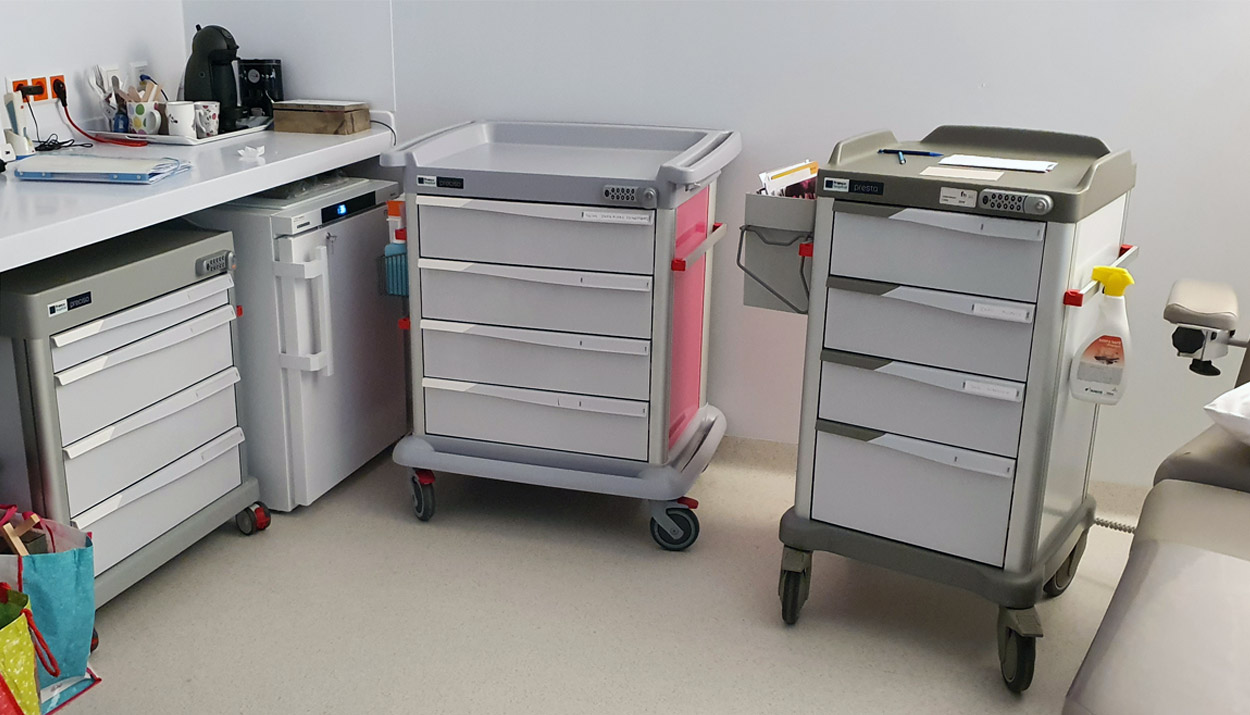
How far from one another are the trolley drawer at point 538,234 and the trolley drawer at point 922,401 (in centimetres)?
55

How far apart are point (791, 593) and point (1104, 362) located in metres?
0.79

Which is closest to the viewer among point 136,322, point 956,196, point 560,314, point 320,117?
point 956,196

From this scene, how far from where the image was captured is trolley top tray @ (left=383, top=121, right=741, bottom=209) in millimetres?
2545

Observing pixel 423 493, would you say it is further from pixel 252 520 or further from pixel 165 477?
pixel 165 477

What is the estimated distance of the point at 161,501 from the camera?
2.51 m

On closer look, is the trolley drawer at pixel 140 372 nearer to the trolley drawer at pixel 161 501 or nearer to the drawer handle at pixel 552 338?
the trolley drawer at pixel 161 501

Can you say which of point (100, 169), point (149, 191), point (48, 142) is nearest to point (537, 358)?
point (149, 191)

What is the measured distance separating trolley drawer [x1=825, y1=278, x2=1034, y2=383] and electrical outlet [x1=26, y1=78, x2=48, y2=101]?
A: 2.06m

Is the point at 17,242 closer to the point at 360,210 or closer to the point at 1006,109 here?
the point at 360,210

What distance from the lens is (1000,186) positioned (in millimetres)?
2051

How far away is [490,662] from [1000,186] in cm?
135

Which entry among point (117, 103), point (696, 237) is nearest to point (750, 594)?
point (696, 237)

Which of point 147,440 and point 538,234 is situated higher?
point 538,234

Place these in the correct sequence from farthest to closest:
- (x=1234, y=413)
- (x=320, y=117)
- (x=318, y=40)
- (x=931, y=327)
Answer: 1. (x=318, y=40)
2. (x=320, y=117)
3. (x=931, y=327)
4. (x=1234, y=413)
